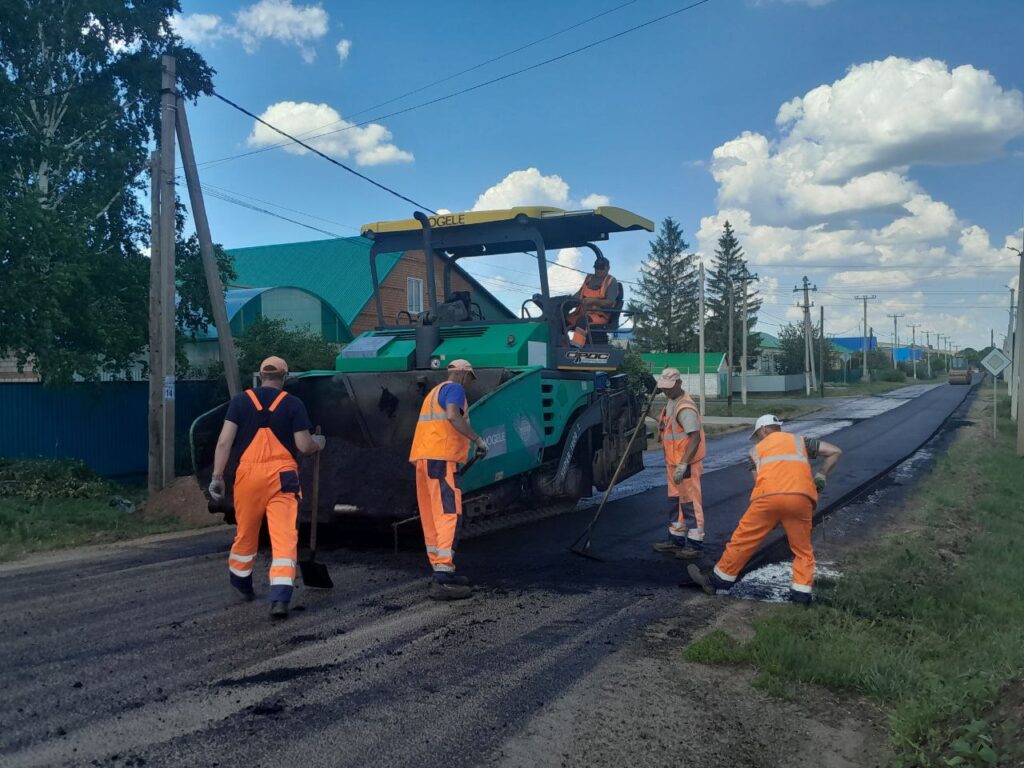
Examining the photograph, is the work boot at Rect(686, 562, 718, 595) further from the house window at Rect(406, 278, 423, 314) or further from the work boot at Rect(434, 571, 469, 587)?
the house window at Rect(406, 278, 423, 314)

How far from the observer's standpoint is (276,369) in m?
5.41

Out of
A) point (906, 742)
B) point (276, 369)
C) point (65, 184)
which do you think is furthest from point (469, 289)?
point (65, 184)

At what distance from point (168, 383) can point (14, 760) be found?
8262mm

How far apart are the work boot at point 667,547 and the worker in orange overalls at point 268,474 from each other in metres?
3.29

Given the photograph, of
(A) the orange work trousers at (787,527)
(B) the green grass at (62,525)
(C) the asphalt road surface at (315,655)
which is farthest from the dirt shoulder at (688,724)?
(B) the green grass at (62,525)

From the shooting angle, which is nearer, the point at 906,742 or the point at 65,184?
the point at 906,742

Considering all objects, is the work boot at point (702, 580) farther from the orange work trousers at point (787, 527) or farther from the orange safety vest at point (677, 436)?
the orange safety vest at point (677, 436)

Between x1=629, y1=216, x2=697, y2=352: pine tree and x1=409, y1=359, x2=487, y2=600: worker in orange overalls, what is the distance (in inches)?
2325

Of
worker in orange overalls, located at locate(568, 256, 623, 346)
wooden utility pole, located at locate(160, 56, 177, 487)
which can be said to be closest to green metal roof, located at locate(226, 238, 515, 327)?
wooden utility pole, located at locate(160, 56, 177, 487)

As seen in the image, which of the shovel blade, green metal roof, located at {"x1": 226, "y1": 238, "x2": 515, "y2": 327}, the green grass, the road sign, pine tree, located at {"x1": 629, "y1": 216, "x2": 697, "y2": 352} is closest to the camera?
the shovel blade

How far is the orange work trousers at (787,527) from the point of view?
17.3ft

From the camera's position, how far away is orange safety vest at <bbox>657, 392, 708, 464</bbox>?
275 inches

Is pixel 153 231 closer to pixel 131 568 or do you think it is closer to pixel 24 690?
pixel 131 568

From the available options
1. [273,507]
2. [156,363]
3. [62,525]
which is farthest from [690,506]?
[156,363]
